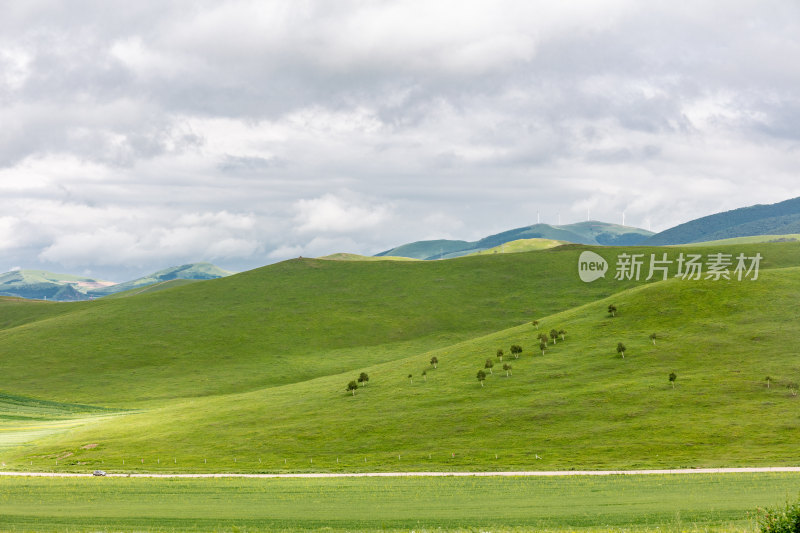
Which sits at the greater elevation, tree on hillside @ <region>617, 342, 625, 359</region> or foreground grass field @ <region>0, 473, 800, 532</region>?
tree on hillside @ <region>617, 342, 625, 359</region>

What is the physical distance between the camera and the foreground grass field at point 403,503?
41.7 meters

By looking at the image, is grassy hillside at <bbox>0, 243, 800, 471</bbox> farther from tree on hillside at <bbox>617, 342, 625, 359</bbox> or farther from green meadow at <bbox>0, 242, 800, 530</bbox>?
tree on hillside at <bbox>617, 342, 625, 359</bbox>

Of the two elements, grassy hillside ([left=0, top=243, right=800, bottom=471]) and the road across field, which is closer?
the road across field

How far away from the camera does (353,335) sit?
193 metres

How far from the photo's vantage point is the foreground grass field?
41.7m

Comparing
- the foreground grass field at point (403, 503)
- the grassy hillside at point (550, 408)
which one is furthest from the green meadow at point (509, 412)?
the foreground grass field at point (403, 503)

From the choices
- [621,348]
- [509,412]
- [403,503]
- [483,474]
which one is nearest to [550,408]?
[509,412]

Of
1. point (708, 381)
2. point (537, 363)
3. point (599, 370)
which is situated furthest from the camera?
point (537, 363)

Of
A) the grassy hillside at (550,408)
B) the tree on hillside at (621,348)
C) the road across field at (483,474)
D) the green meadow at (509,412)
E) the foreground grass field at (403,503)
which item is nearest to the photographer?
the foreground grass field at (403,503)

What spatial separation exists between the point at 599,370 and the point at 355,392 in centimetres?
3920

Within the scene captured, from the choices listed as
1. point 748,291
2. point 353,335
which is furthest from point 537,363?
point 353,335

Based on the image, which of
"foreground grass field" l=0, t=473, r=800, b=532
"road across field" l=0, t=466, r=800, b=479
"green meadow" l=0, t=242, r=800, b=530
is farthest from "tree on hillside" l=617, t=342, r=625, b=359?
"foreground grass field" l=0, t=473, r=800, b=532

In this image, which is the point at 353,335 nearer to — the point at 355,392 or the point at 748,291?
the point at 355,392

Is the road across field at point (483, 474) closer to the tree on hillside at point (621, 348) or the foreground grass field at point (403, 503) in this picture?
the foreground grass field at point (403, 503)
